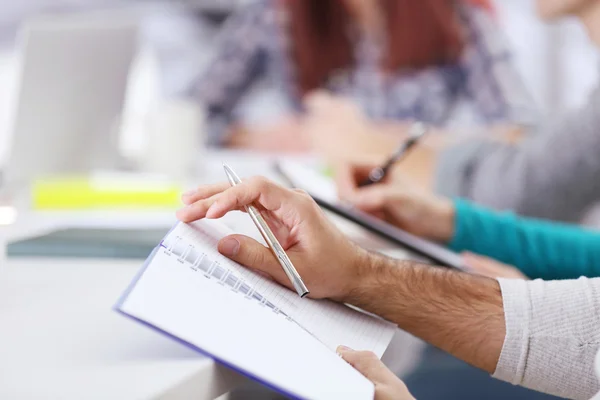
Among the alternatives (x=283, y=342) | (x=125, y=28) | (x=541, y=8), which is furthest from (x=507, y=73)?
(x=283, y=342)

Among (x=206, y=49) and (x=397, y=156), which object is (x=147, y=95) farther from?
(x=397, y=156)

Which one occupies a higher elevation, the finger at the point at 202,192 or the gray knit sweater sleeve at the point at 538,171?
the finger at the point at 202,192

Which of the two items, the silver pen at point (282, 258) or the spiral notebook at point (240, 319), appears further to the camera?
the silver pen at point (282, 258)

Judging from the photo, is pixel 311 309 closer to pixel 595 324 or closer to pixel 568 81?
pixel 595 324

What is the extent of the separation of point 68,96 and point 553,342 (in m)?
1.17

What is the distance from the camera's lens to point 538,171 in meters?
1.61

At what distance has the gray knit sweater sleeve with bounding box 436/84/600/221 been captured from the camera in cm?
152

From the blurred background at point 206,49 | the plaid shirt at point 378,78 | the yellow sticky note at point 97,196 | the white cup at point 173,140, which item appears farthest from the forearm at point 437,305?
the plaid shirt at point 378,78

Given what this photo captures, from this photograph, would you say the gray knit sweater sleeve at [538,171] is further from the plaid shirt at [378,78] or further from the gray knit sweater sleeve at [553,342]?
the plaid shirt at [378,78]

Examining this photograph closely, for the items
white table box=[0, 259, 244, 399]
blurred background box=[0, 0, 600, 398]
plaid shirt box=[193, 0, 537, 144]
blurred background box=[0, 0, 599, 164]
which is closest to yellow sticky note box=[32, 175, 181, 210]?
blurred background box=[0, 0, 600, 398]

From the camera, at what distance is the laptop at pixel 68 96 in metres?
1.43

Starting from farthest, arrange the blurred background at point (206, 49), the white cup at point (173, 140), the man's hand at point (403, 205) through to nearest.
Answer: the blurred background at point (206, 49)
the white cup at point (173, 140)
the man's hand at point (403, 205)

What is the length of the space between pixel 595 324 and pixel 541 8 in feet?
4.10

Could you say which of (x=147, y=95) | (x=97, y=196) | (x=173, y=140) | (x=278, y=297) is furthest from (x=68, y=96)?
(x=147, y=95)
